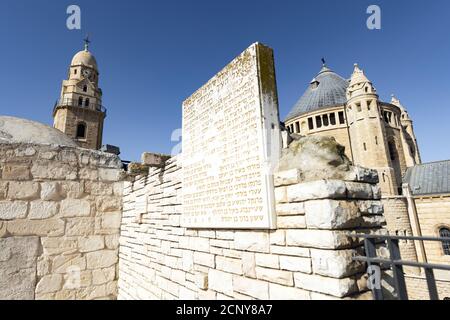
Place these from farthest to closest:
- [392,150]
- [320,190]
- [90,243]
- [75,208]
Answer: [392,150] < [90,243] < [75,208] < [320,190]

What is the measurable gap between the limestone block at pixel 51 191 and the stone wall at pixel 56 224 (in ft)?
0.05

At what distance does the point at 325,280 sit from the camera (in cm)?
181

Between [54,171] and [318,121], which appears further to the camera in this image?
[318,121]

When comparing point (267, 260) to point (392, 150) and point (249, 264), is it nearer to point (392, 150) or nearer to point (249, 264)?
point (249, 264)

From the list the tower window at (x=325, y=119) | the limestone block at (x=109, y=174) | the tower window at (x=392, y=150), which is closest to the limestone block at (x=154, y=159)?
the limestone block at (x=109, y=174)

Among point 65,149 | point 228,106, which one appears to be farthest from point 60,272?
point 228,106

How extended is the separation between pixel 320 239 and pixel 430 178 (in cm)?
2643

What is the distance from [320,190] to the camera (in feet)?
6.33

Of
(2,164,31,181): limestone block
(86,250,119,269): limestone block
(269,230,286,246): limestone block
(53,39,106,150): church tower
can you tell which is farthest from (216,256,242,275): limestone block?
(53,39,106,150): church tower

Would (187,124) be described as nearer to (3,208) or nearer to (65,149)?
(65,149)

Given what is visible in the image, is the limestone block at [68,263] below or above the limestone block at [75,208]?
below

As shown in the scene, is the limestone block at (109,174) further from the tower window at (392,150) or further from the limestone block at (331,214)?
the tower window at (392,150)

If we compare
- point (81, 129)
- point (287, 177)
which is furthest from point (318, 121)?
point (287, 177)

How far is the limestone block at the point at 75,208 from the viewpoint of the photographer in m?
4.46
